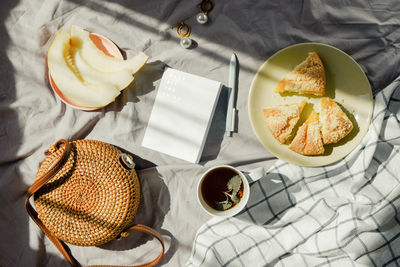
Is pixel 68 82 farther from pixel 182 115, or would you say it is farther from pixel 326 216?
pixel 326 216

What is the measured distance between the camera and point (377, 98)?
3.01 feet

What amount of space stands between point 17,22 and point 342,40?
90cm

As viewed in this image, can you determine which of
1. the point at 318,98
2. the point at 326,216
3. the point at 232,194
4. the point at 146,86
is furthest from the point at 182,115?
the point at 326,216

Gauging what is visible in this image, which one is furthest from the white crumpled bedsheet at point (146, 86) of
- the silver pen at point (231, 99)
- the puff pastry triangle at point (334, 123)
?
the puff pastry triangle at point (334, 123)

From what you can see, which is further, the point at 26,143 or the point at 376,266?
the point at 26,143

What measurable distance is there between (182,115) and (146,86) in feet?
0.44

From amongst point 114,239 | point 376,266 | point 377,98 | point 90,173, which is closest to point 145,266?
→ point 114,239

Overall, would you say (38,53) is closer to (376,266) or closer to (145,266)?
(145,266)

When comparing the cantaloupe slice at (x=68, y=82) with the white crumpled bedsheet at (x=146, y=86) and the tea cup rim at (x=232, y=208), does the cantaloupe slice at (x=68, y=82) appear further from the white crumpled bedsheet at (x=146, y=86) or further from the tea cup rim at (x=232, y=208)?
the tea cup rim at (x=232, y=208)

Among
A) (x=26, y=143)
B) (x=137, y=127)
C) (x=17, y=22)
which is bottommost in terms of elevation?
(x=26, y=143)

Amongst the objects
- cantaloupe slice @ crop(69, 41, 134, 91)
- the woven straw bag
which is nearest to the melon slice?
cantaloupe slice @ crop(69, 41, 134, 91)

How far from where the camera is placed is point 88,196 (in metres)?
0.92

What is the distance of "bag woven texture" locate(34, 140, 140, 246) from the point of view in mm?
913

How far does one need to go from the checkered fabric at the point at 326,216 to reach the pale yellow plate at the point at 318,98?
4cm
